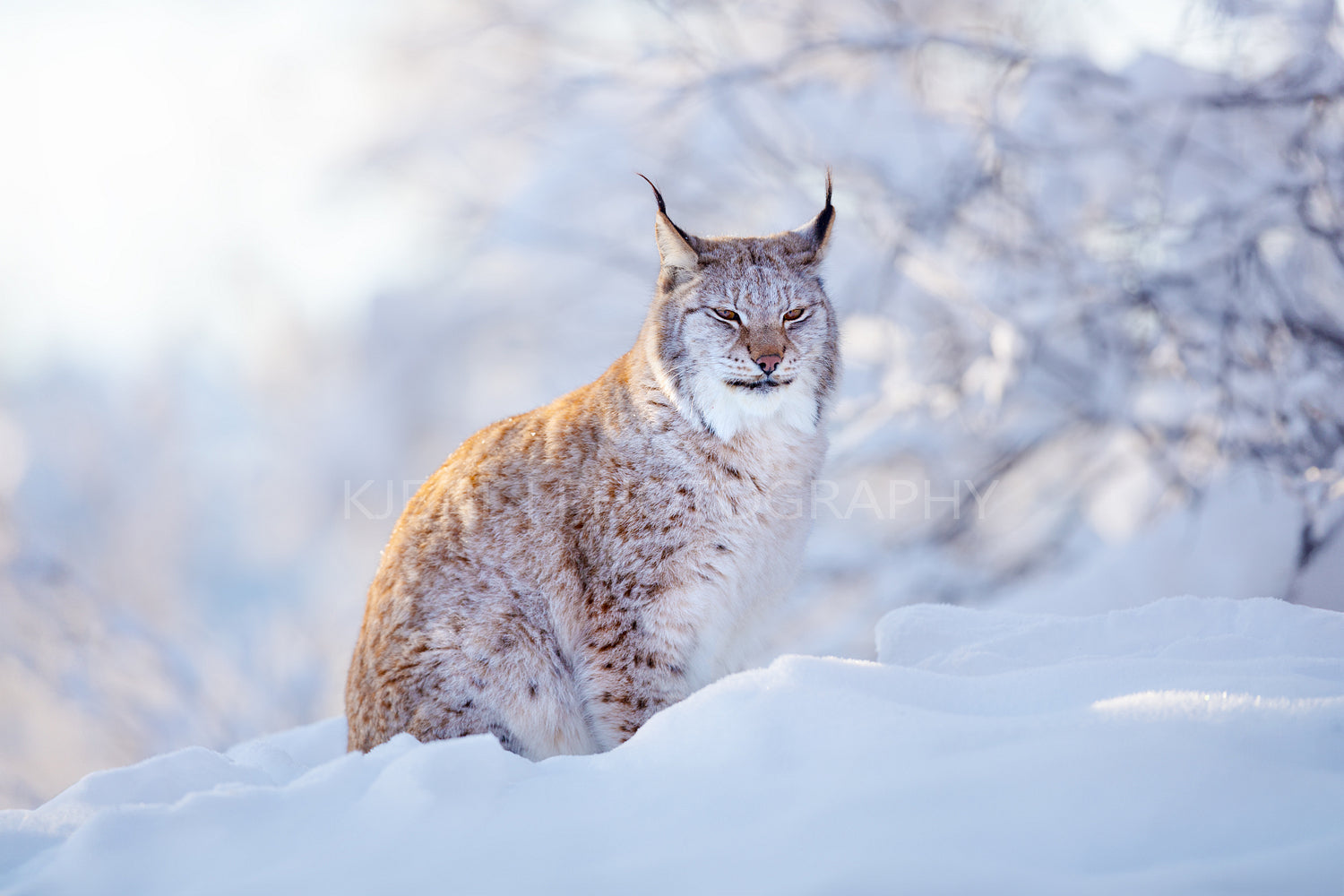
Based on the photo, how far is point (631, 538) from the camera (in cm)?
316

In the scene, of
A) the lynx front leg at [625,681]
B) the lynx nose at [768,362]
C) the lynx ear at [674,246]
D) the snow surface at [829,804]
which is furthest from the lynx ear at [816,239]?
the snow surface at [829,804]

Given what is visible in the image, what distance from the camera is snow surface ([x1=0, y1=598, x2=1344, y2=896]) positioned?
69.2 inches

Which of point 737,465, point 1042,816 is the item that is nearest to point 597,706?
point 737,465

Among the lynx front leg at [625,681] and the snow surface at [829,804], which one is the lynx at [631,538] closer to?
the lynx front leg at [625,681]

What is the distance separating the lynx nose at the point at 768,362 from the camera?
3141mm

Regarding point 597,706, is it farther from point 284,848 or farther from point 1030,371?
point 1030,371

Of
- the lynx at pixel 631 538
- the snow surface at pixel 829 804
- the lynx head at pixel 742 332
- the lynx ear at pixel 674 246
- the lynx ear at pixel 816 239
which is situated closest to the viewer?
the snow surface at pixel 829 804

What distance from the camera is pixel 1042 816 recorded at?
185cm

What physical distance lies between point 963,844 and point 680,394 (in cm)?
182

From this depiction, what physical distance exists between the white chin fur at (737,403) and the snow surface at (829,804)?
97 cm

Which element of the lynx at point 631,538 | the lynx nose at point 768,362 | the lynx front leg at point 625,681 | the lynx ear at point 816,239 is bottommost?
the lynx front leg at point 625,681

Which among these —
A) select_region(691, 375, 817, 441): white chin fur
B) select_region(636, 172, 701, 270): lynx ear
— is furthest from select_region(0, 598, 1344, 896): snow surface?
select_region(636, 172, 701, 270): lynx ear

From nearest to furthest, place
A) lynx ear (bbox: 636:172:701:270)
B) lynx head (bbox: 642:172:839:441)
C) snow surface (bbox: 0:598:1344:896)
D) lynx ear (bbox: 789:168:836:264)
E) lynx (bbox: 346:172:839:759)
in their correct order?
snow surface (bbox: 0:598:1344:896) < lynx (bbox: 346:172:839:759) < lynx head (bbox: 642:172:839:441) < lynx ear (bbox: 636:172:701:270) < lynx ear (bbox: 789:168:836:264)

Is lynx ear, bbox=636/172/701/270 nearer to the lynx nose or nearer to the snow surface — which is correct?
the lynx nose
